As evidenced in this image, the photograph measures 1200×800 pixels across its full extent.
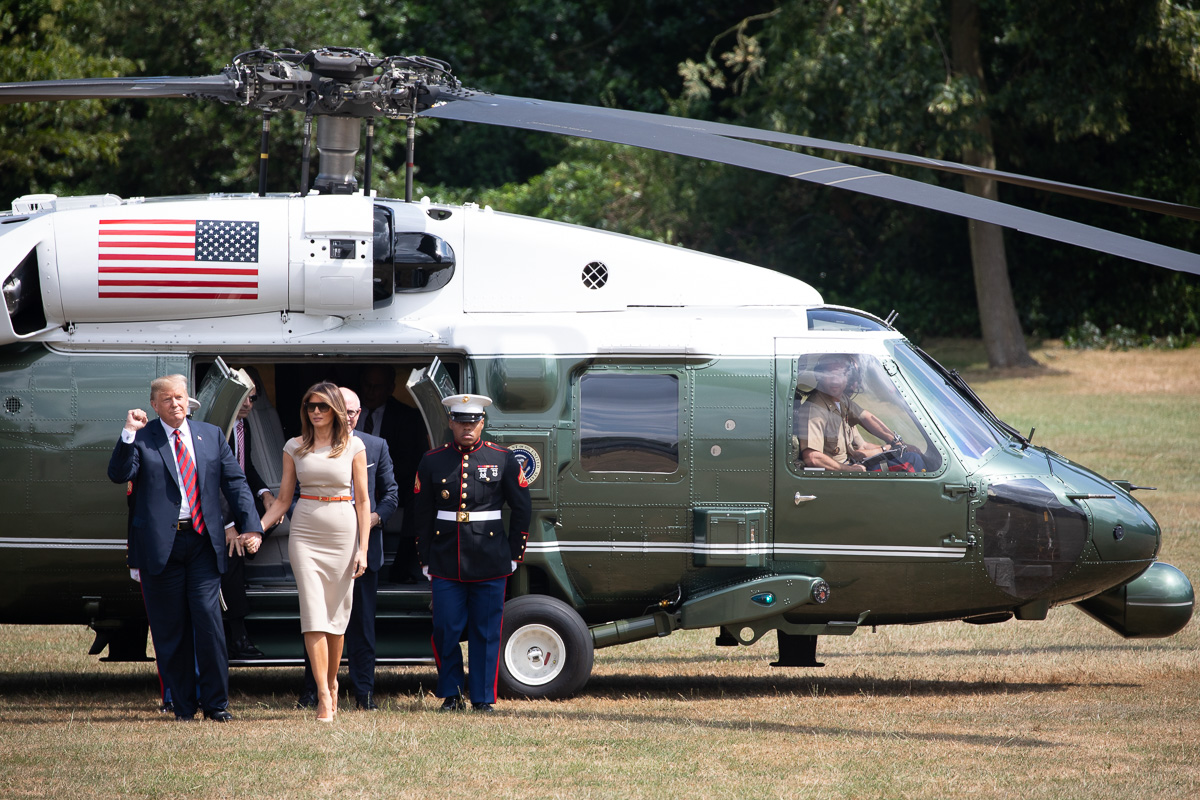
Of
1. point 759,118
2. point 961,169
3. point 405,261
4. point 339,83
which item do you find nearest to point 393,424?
point 405,261

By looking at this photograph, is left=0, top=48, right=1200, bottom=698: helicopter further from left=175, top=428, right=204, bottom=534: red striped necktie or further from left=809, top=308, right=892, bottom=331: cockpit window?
left=175, top=428, right=204, bottom=534: red striped necktie

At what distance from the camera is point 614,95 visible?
33062 mm

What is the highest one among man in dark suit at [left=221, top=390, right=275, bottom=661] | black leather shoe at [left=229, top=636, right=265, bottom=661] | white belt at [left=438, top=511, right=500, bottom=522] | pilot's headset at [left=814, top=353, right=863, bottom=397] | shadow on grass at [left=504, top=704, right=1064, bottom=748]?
pilot's headset at [left=814, top=353, right=863, bottom=397]

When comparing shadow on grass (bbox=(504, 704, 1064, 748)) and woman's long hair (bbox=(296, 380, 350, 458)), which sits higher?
woman's long hair (bbox=(296, 380, 350, 458))

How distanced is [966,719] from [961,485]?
51.4 inches

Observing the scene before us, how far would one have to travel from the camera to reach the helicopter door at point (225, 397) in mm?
7488

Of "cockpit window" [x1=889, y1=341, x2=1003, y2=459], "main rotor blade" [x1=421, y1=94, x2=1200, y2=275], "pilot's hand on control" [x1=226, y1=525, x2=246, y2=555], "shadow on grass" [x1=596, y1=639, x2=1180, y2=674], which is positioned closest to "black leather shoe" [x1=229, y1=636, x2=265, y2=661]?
"pilot's hand on control" [x1=226, y1=525, x2=246, y2=555]

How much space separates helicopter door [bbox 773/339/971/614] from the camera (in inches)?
297

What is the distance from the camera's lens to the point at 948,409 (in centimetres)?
775

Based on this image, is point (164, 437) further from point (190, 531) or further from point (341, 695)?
point (341, 695)

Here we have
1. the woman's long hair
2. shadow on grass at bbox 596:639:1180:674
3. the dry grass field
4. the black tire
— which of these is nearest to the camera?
the dry grass field

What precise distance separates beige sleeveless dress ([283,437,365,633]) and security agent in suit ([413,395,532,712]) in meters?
0.53

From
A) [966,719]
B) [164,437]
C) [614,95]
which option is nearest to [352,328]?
[164,437]

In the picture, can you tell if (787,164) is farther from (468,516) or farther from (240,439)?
(240,439)
